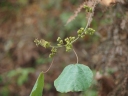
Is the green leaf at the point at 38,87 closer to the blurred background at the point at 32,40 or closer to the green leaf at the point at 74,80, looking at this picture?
the green leaf at the point at 74,80

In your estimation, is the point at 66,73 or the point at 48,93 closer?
the point at 66,73

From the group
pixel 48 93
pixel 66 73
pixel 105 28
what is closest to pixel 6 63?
pixel 48 93

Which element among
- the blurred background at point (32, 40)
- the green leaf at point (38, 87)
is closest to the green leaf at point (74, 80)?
the green leaf at point (38, 87)

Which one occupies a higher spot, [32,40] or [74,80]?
[32,40]

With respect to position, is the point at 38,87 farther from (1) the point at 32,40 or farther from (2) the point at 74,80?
(1) the point at 32,40

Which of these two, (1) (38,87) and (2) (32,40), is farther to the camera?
(2) (32,40)

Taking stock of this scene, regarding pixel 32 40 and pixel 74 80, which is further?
pixel 32 40

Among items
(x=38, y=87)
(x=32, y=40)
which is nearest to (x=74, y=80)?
(x=38, y=87)

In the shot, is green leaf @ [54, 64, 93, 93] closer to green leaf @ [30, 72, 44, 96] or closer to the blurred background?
green leaf @ [30, 72, 44, 96]

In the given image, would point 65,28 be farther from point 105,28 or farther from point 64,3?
point 105,28
